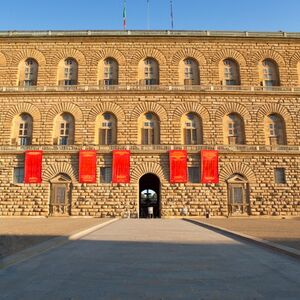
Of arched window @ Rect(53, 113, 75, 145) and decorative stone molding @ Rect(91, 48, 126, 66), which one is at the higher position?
decorative stone molding @ Rect(91, 48, 126, 66)

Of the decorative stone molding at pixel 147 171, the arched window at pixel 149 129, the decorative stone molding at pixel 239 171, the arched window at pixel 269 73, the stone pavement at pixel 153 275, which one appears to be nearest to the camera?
the stone pavement at pixel 153 275

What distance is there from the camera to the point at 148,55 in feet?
84.6

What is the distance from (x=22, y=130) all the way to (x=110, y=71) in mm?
8397

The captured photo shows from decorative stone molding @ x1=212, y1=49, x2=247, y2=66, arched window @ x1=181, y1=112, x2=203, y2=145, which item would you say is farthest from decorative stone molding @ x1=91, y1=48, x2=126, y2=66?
decorative stone molding @ x1=212, y1=49, x2=247, y2=66

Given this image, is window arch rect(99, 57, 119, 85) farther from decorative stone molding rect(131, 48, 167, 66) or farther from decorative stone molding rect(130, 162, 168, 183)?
decorative stone molding rect(130, 162, 168, 183)

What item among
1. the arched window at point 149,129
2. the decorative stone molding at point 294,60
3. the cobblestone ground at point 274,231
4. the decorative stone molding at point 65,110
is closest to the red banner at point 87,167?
the decorative stone molding at point 65,110

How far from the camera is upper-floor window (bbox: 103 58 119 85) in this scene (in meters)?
25.7

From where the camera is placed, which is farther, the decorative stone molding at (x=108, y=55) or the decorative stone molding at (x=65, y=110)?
the decorative stone molding at (x=108, y=55)

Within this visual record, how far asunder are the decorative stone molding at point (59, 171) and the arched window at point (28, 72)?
24.0ft

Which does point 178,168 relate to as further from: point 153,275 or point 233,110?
point 153,275

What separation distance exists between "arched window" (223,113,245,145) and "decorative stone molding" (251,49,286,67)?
5086mm

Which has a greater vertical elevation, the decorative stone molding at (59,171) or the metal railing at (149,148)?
the metal railing at (149,148)

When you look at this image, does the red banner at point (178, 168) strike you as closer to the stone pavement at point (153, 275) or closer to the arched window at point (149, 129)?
the arched window at point (149, 129)

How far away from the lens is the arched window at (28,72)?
84.2 feet
